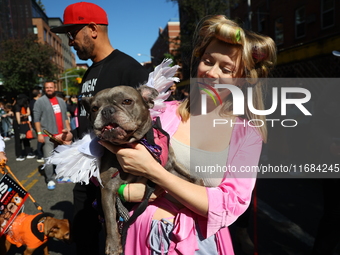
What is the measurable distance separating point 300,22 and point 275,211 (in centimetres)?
1738

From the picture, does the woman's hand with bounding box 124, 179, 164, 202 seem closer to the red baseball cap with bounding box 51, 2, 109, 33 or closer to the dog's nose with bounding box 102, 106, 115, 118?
the dog's nose with bounding box 102, 106, 115, 118

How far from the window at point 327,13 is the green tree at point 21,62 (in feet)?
87.4

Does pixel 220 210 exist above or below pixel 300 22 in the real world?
below

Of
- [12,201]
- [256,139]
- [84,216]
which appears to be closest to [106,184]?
[256,139]

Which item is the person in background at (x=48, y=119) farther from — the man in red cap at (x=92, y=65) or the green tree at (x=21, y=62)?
the green tree at (x=21, y=62)

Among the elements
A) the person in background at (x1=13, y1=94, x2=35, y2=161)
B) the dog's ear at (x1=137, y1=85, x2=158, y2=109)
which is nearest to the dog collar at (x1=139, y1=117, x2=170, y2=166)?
the dog's ear at (x1=137, y1=85, x2=158, y2=109)

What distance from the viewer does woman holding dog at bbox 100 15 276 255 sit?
5.23ft

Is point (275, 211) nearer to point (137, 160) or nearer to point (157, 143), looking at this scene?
point (157, 143)

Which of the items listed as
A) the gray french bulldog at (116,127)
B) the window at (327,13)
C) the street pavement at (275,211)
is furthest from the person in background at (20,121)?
the window at (327,13)

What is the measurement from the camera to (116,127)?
162cm

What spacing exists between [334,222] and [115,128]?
2.73 meters

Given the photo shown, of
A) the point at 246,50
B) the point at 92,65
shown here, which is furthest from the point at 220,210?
the point at 92,65

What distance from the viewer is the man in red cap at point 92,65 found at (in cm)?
242

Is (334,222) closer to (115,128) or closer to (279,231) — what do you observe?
(279,231)
